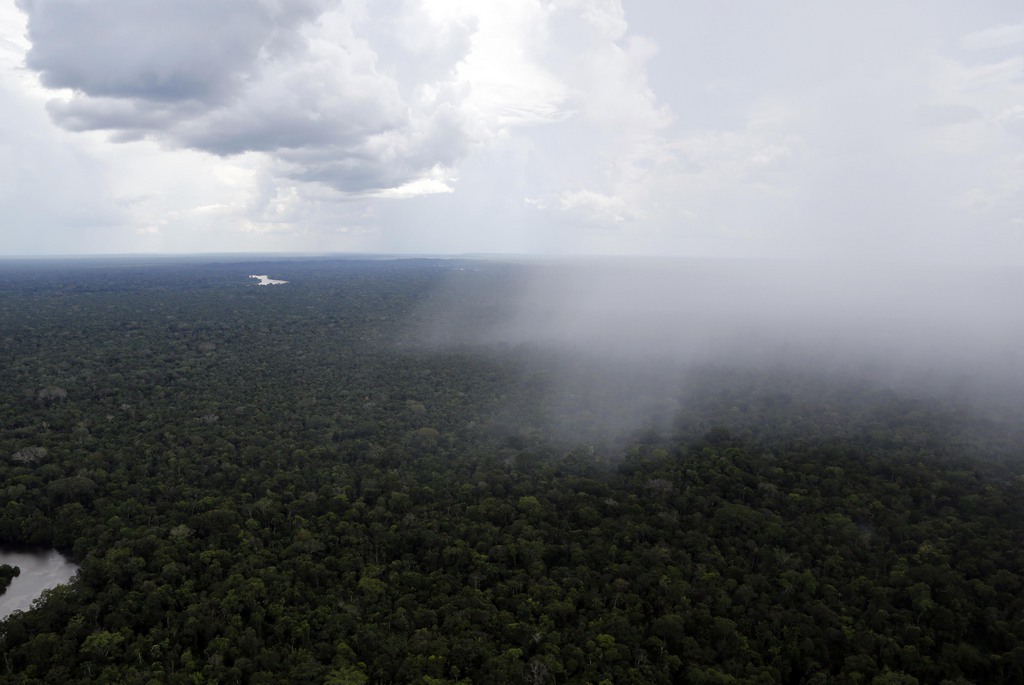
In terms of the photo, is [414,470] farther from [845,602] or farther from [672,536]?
[845,602]

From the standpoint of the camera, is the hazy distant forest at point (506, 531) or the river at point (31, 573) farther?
the river at point (31, 573)

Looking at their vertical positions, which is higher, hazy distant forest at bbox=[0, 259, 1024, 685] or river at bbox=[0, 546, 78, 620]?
hazy distant forest at bbox=[0, 259, 1024, 685]

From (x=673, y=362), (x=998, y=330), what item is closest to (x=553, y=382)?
(x=673, y=362)

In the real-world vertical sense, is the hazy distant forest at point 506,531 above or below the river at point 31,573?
above

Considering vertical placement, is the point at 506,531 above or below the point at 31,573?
above
